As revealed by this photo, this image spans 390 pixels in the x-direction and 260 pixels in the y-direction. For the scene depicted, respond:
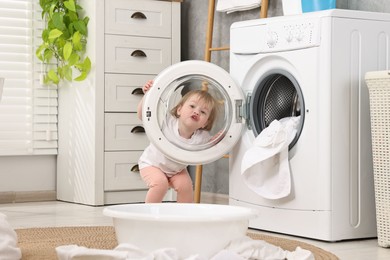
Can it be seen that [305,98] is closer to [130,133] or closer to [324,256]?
[324,256]

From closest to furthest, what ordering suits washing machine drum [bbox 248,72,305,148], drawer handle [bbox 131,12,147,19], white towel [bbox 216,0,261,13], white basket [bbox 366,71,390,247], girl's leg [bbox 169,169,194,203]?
white basket [bbox 366,71,390,247] < washing machine drum [bbox 248,72,305,148] < girl's leg [bbox 169,169,194,203] < white towel [bbox 216,0,261,13] < drawer handle [bbox 131,12,147,19]

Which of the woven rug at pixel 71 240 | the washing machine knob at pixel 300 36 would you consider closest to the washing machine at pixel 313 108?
the washing machine knob at pixel 300 36

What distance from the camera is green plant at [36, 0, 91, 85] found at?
13.5 feet

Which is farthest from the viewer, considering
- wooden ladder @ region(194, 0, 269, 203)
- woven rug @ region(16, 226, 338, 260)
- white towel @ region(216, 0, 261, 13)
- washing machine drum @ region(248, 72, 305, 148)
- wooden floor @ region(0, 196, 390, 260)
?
wooden ladder @ region(194, 0, 269, 203)

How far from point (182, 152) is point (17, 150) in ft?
4.57

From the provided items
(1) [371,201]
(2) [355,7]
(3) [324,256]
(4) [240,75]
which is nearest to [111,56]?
(4) [240,75]

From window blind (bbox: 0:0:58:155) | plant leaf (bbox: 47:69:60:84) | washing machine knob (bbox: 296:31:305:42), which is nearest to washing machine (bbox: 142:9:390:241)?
washing machine knob (bbox: 296:31:305:42)

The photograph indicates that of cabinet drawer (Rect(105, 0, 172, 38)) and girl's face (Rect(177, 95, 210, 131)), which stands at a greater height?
cabinet drawer (Rect(105, 0, 172, 38))

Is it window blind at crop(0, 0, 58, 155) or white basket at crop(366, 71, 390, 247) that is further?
window blind at crop(0, 0, 58, 155)

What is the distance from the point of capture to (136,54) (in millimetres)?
4203

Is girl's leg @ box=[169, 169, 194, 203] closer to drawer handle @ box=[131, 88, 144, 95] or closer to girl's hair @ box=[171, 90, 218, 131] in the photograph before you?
girl's hair @ box=[171, 90, 218, 131]

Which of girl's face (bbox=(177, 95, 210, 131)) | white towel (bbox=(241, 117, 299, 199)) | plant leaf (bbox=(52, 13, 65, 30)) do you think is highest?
plant leaf (bbox=(52, 13, 65, 30))

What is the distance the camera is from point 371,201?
298cm

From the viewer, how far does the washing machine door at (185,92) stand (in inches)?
127
